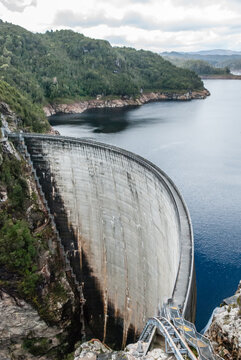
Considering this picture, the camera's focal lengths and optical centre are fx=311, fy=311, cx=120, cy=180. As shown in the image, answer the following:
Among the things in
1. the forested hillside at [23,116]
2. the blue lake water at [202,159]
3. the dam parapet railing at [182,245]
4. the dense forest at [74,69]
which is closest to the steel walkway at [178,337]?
the dam parapet railing at [182,245]

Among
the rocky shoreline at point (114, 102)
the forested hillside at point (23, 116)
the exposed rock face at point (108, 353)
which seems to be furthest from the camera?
the rocky shoreline at point (114, 102)

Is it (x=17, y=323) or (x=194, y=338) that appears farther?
(x=17, y=323)

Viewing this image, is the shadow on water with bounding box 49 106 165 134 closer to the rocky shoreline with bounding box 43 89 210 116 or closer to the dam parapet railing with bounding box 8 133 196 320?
the rocky shoreline with bounding box 43 89 210 116

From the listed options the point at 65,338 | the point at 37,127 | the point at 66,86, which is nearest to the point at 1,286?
the point at 65,338

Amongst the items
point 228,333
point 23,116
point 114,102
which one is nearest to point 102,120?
point 114,102

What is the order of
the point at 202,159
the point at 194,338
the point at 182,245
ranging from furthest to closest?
the point at 202,159 < the point at 182,245 < the point at 194,338

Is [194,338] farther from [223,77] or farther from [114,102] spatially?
[223,77]

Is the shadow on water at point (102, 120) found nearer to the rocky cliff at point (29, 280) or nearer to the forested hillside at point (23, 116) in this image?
the forested hillside at point (23, 116)

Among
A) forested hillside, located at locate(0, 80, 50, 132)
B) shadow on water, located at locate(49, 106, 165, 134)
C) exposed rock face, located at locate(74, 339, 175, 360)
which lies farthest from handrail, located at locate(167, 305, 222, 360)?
shadow on water, located at locate(49, 106, 165, 134)
